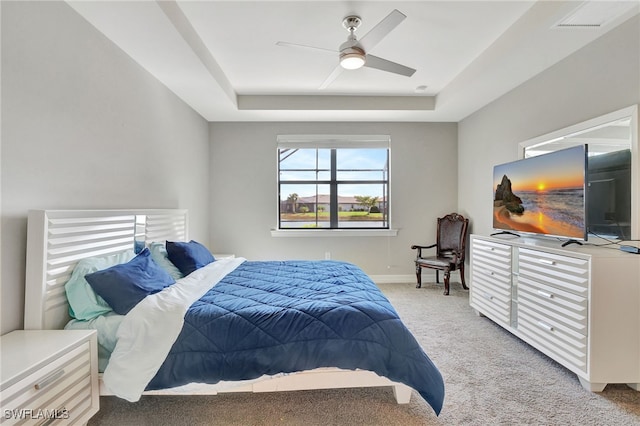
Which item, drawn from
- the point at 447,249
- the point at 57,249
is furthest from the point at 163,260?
the point at 447,249

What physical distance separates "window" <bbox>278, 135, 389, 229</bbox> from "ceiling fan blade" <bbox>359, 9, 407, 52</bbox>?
2.44 metres

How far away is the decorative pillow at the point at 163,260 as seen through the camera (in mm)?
2508

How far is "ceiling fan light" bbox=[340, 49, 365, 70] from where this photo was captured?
2201 mm

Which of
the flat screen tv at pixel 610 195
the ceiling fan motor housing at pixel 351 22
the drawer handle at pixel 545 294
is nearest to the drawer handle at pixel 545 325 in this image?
the drawer handle at pixel 545 294

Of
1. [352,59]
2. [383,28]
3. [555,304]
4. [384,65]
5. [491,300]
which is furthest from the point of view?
[491,300]

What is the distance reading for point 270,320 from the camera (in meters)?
1.63

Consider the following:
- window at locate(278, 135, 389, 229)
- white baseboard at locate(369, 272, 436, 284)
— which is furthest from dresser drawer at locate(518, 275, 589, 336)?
window at locate(278, 135, 389, 229)

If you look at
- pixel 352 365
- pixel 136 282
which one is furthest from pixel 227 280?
pixel 352 365

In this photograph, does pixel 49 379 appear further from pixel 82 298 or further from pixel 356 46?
pixel 356 46

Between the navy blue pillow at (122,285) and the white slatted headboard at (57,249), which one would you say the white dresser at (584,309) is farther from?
the white slatted headboard at (57,249)

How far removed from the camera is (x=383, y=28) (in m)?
1.96

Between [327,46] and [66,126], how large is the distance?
217 cm

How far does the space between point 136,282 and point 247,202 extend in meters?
2.75

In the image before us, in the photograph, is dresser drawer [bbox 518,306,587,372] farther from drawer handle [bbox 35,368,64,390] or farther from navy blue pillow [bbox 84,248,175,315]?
drawer handle [bbox 35,368,64,390]
